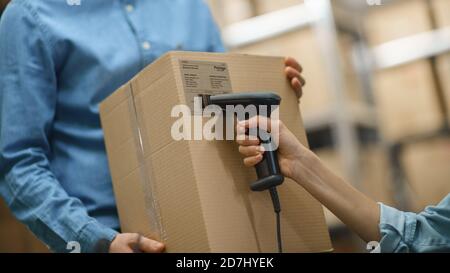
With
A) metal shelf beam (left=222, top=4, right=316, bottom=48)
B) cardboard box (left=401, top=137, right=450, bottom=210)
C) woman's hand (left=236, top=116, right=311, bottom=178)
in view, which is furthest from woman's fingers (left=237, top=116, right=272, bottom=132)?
cardboard box (left=401, top=137, right=450, bottom=210)

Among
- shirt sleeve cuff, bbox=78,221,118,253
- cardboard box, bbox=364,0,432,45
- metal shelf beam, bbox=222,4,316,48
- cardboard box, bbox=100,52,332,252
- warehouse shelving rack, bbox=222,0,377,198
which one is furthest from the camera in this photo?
cardboard box, bbox=364,0,432,45

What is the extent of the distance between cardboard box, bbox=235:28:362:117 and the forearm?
4.83 ft

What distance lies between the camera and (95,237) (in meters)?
1.13

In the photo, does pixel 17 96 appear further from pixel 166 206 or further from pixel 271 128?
pixel 271 128

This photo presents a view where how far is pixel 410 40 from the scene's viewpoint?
3078 millimetres

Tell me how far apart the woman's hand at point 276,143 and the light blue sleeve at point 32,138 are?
0.28 meters

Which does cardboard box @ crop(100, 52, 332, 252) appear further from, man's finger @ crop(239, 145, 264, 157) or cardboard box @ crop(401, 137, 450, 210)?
cardboard box @ crop(401, 137, 450, 210)

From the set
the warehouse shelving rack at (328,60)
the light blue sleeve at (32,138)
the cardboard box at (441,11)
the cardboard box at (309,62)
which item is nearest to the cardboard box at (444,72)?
the cardboard box at (441,11)

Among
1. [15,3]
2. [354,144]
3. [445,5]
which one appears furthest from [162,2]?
[445,5]

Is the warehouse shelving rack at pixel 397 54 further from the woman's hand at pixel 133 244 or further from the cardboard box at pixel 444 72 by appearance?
the woman's hand at pixel 133 244

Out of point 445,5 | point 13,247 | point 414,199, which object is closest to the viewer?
point 13,247

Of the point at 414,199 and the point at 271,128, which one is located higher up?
the point at 271,128

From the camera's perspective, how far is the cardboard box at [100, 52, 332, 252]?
1.02m
